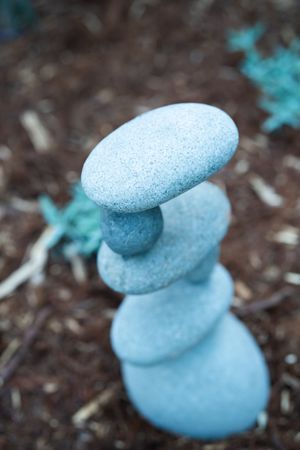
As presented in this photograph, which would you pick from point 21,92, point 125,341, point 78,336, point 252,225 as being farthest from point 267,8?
point 125,341

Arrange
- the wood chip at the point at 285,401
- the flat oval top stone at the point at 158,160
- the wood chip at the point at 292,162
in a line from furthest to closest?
the wood chip at the point at 292,162
the wood chip at the point at 285,401
the flat oval top stone at the point at 158,160

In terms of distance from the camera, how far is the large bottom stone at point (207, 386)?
3.91 feet

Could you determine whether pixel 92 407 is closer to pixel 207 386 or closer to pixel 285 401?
pixel 207 386

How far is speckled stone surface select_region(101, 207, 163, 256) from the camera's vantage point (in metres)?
0.87

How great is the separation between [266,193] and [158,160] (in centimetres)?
114

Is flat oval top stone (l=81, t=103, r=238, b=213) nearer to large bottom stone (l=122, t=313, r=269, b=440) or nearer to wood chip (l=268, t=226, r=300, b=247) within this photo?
large bottom stone (l=122, t=313, r=269, b=440)

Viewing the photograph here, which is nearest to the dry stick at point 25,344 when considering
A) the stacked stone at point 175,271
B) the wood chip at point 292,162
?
the stacked stone at point 175,271

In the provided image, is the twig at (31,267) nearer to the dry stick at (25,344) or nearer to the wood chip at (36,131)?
the dry stick at (25,344)

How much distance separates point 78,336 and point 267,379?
519mm

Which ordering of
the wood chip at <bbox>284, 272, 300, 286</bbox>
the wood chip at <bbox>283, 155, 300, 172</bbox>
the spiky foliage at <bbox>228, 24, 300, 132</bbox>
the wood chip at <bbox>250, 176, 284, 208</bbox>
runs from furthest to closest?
the spiky foliage at <bbox>228, 24, 300, 132</bbox>, the wood chip at <bbox>283, 155, 300, 172</bbox>, the wood chip at <bbox>250, 176, 284, 208</bbox>, the wood chip at <bbox>284, 272, 300, 286</bbox>

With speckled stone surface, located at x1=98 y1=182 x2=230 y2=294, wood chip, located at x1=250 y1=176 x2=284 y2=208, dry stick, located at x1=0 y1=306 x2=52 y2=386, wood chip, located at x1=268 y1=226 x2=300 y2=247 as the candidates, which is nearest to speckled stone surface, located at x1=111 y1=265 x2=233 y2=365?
speckled stone surface, located at x1=98 y1=182 x2=230 y2=294

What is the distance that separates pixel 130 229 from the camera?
876 mm

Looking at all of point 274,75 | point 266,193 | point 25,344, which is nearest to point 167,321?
point 25,344

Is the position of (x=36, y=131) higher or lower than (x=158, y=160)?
lower
